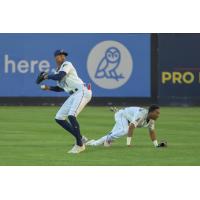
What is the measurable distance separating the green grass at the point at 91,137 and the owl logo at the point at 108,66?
4.10m

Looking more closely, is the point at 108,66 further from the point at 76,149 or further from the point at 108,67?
the point at 76,149

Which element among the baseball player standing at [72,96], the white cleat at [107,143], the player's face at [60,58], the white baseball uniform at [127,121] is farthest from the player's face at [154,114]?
the player's face at [60,58]

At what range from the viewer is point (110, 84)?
111ft

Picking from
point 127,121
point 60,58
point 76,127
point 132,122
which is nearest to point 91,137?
point 127,121

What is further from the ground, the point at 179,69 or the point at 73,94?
the point at 73,94

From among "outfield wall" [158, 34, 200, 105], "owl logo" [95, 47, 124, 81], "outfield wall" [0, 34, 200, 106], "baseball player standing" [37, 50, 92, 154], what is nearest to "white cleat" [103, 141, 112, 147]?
"baseball player standing" [37, 50, 92, 154]

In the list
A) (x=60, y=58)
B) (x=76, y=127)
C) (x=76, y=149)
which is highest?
(x=60, y=58)

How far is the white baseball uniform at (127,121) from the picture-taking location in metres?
18.3

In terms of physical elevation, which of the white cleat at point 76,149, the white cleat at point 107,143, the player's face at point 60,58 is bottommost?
the white cleat at point 107,143

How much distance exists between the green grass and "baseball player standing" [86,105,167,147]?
253 millimetres

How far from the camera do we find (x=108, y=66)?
111 ft

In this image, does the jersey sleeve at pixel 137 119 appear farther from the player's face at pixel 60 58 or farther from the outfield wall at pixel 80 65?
the outfield wall at pixel 80 65

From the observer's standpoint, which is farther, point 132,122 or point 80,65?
point 80,65

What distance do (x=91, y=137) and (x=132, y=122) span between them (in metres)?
3.13
